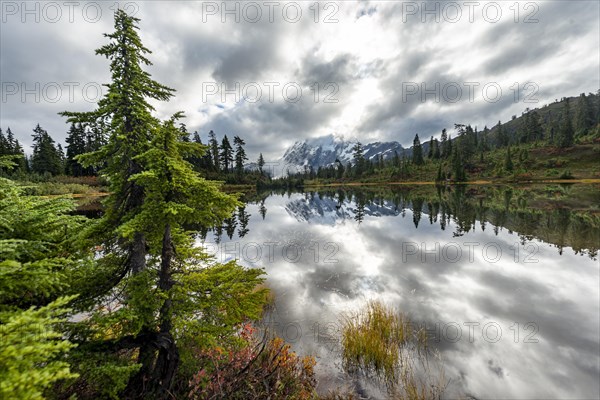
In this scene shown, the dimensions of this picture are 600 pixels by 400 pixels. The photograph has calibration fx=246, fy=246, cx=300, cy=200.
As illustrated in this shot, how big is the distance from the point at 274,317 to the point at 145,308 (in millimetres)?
5880

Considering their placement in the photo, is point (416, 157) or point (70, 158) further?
point (416, 157)

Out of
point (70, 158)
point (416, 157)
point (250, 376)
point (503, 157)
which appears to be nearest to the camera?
point (250, 376)

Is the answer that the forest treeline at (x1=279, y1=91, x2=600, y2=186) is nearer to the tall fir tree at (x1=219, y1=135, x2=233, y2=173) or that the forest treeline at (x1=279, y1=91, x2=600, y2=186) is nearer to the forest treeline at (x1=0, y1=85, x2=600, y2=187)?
the forest treeline at (x1=0, y1=85, x2=600, y2=187)

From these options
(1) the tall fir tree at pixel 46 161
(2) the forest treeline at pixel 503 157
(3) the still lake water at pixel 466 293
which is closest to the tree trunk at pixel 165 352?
(3) the still lake water at pixel 466 293

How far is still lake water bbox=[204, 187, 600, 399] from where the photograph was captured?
6.15 metres

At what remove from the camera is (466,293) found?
10.5 m

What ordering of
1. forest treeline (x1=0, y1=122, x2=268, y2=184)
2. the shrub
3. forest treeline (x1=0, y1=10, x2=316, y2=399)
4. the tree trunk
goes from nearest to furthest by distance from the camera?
forest treeline (x1=0, y1=10, x2=316, y2=399) < the tree trunk < the shrub < forest treeline (x1=0, y1=122, x2=268, y2=184)

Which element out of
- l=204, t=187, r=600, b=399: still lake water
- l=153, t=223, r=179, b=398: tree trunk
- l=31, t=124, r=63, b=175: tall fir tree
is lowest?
l=204, t=187, r=600, b=399: still lake water

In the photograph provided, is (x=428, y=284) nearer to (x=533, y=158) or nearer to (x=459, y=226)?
(x=459, y=226)

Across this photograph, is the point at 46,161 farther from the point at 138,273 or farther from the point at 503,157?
the point at 503,157

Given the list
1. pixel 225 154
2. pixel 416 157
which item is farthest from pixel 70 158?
pixel 416 157

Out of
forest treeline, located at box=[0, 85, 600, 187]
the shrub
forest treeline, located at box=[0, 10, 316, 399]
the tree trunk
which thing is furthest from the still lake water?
forest treeline, located at box=[0, 85, 600, 187]

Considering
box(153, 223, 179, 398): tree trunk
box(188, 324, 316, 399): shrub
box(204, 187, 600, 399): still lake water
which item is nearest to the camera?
box(153, 223, 179, 398): tree trunk

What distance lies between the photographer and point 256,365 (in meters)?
5.59
